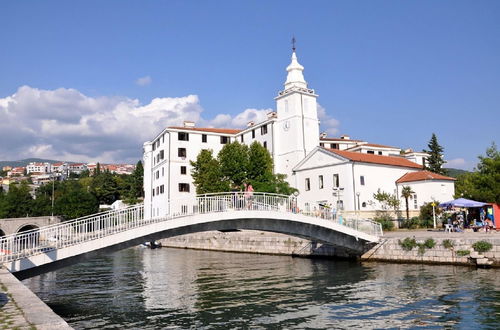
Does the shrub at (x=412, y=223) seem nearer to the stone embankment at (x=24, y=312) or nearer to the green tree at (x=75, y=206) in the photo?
the stone embankment at (x=24, y=312)

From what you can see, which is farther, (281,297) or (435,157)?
(435,157)

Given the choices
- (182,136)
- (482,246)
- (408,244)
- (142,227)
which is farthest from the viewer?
(182,136)

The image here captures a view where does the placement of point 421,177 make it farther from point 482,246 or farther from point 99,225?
point 99,225

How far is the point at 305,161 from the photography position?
179 ft

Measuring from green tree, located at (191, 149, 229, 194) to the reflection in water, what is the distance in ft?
85.0

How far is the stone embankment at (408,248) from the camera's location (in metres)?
25.1

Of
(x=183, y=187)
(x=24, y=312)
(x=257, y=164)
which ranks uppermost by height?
(x=257, y=164)

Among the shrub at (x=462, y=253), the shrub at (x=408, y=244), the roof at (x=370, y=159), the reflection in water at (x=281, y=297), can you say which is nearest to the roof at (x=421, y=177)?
the roof at (x=370, y=159)

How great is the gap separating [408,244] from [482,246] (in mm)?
4547

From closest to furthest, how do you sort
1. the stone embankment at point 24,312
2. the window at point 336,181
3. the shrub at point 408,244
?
the stone embankment at point 24,312
the shrub at point 408,244
the window at point 336,181

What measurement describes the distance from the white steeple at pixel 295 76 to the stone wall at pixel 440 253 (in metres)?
33.8

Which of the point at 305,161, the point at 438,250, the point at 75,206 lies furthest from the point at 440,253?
the point at 75,206

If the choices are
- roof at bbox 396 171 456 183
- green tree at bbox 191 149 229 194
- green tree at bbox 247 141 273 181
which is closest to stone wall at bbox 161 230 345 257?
green tree at bbox 191 149 229 194

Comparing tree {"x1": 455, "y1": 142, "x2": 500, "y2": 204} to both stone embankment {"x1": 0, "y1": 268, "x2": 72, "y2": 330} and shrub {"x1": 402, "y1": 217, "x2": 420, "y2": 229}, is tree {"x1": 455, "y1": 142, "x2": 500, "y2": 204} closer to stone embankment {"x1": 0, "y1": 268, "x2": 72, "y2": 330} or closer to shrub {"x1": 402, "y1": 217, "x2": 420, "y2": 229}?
shrub {"x1": 402, "y1": 217, "x2": 420, "y2": 229}
